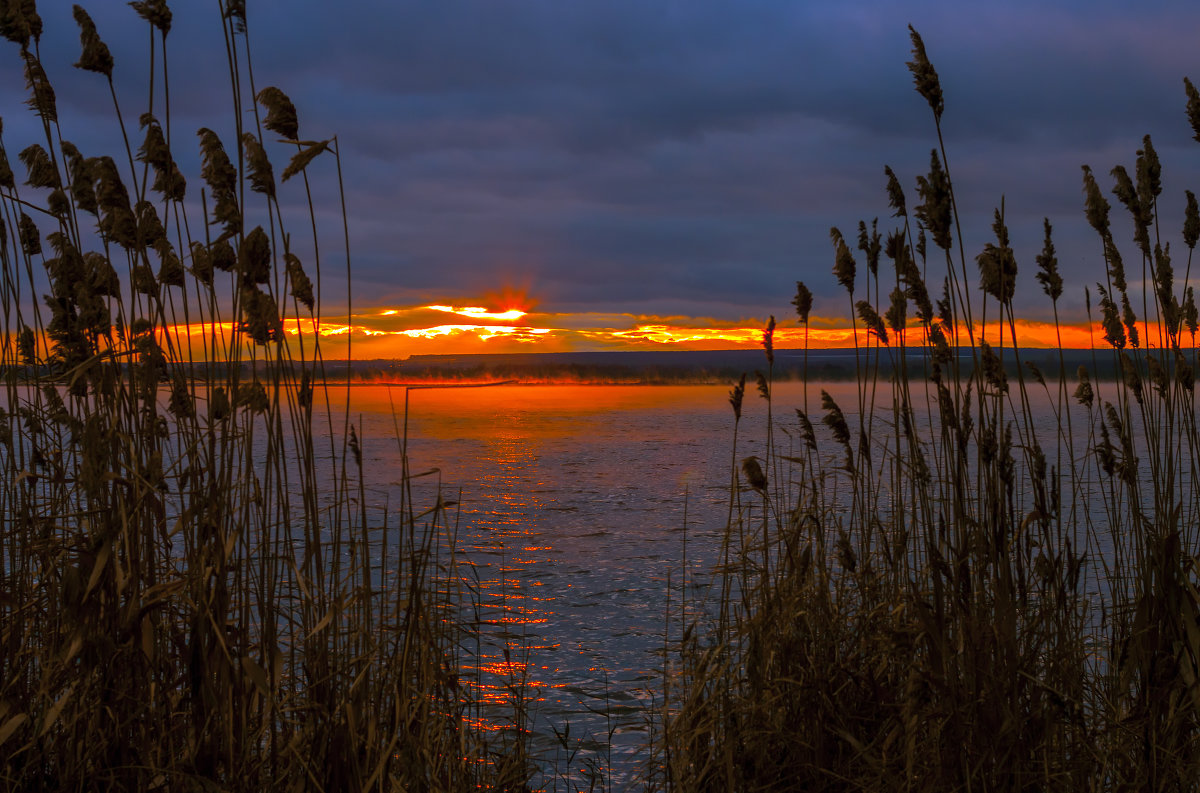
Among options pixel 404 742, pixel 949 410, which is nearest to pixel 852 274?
pixel 949 410

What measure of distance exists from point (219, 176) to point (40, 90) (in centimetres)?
78

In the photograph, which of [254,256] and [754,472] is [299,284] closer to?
[254,256]

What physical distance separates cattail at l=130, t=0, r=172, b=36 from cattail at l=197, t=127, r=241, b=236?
0.29 m

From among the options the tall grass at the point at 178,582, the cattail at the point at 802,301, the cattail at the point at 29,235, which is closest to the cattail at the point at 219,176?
the tall grass at the point at 178,582

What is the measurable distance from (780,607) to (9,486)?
99.5 inches

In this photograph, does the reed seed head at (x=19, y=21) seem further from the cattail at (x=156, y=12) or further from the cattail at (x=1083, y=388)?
the cattail at (x=1083, y=388)

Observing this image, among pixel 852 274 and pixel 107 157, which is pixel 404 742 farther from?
pixel 852 274

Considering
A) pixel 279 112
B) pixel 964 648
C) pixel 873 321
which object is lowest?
pixel 964 648

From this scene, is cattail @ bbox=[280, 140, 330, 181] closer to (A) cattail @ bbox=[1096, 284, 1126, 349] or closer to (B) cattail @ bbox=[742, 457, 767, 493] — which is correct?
(B) cattail @ bbox=[742, 457, 767, 493]

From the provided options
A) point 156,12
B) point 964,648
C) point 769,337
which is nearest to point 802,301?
point 769,337

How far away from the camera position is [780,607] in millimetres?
3041

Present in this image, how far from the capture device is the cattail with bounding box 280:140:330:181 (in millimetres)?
2053

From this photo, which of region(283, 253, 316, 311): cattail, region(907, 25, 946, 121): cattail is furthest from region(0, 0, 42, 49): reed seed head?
region(907, 25, 946, 121): cattail

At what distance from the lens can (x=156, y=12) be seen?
2.23 meters
